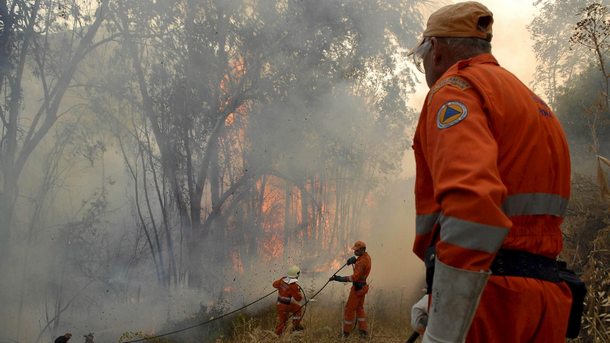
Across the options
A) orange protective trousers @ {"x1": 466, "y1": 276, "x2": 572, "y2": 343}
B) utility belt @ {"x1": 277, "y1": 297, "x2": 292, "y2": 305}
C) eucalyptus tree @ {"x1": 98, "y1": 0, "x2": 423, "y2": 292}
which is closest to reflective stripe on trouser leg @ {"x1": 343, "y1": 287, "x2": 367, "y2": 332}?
utility belt @ {"x1": 277, "y1": 297, "x2": 292, "y2": 305}

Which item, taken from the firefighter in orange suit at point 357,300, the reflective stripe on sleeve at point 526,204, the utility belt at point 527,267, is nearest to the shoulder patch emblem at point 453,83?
the reflective stripe on sleeve at point 526,204

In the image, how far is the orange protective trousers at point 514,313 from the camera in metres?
1.27

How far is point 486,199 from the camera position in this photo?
1082 millimetres

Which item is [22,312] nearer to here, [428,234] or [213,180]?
[213,180]

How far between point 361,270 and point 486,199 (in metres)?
7.71

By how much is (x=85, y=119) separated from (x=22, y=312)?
4604 mm

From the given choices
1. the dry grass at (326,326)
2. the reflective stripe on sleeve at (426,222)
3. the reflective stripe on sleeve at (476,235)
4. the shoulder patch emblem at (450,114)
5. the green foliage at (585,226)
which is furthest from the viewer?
the dry grass at (326,326)

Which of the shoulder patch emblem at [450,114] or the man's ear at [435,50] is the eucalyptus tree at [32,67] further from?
the shoulder patch emblem at [450,114]

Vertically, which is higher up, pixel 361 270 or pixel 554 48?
pixel 554 48

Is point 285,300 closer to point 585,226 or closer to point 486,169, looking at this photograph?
point 585,226

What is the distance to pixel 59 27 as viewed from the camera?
1069 cm

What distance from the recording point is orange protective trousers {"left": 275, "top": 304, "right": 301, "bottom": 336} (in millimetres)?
8270

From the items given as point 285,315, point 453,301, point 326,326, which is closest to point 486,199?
point 453,301

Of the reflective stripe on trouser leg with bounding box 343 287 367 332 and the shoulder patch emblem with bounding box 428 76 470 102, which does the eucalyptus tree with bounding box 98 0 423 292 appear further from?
the shoulder patch emblem with bounding box 428 76 470 102
